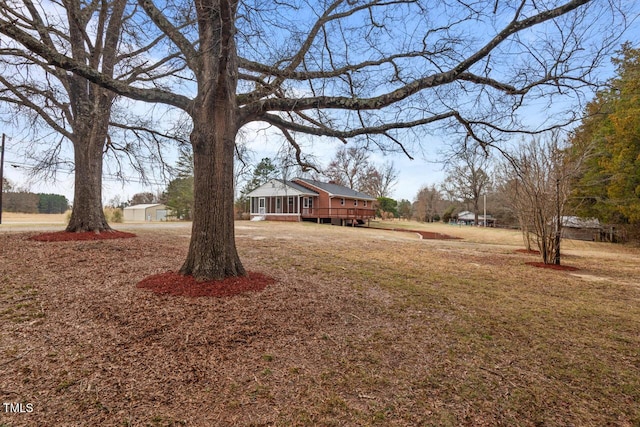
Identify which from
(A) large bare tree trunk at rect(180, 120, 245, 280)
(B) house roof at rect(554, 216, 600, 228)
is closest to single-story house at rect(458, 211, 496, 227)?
(B) house roof at rect(554, 216, 600, 228)

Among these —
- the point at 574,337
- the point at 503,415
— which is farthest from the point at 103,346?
the point at 574,337

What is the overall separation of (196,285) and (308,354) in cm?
213

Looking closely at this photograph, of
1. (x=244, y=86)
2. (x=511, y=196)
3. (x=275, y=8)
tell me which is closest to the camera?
(x=275, y=8)

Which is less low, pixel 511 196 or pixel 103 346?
pixel 511 196

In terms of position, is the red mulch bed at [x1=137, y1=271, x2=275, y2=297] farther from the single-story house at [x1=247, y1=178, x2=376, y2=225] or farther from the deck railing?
the deck railing

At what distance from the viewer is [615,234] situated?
17.0 m

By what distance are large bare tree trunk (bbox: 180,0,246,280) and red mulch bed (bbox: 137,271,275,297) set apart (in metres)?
0.14

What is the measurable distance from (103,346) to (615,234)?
79.9ft

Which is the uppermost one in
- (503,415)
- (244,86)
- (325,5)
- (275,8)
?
(325,5)

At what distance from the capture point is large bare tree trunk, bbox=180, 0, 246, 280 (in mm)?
4109

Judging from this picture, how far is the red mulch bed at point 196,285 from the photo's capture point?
3878 mm

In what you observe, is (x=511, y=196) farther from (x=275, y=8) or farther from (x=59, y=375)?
(x=59, y=375)

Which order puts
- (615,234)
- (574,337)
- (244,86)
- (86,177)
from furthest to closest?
(615,234)
(86,177)
(244,86)
(574,337)

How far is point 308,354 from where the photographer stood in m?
2.71
